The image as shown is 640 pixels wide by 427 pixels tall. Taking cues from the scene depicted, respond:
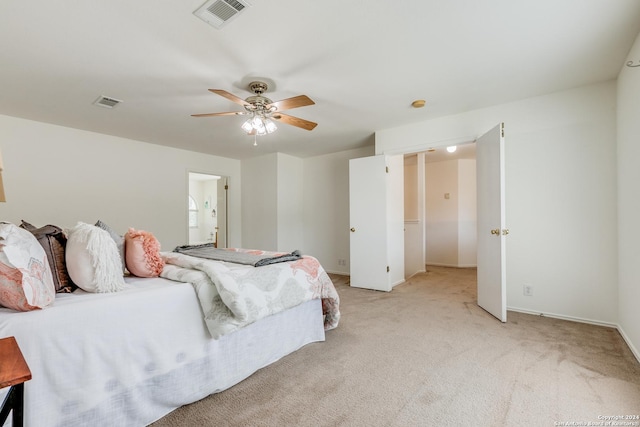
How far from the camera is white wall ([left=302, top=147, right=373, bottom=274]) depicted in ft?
17.5

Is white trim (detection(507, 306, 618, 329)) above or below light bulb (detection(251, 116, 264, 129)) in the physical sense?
below

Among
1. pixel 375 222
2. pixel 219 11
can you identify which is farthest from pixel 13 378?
pixel 375 222

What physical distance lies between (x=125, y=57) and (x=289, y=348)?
2595 mm

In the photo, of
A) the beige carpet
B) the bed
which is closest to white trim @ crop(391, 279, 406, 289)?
the beige carpet

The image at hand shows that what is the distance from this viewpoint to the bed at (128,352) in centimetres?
118

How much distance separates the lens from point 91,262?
1498mm

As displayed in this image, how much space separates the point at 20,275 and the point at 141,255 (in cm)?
70

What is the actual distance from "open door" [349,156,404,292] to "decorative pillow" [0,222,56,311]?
3530 mm

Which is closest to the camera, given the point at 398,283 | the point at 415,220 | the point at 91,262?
the point at 91,262

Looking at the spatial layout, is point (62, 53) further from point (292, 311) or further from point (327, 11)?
point (292, 311)

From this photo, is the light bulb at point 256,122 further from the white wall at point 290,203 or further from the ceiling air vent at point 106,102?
the white wall at point 290,203

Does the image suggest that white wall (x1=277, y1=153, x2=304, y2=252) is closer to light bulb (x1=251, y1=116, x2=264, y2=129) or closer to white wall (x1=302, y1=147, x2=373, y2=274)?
white wall (x1=302, y1=147, x2=373, y2=274)

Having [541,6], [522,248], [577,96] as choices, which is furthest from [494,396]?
[577,96]

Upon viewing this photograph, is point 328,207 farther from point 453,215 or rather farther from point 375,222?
point 453,215
